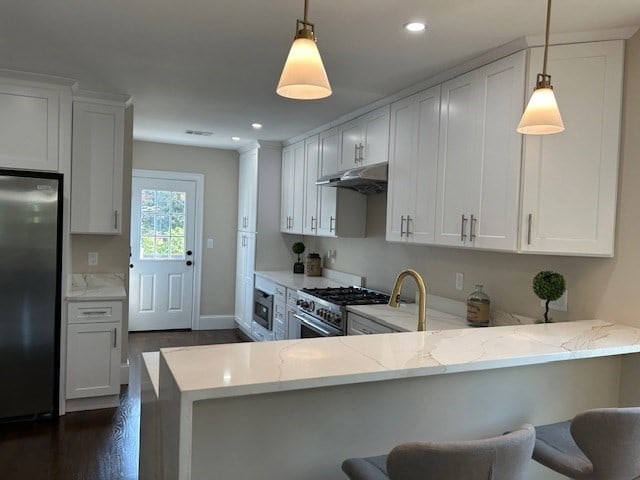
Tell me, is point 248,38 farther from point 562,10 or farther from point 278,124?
point 278,124

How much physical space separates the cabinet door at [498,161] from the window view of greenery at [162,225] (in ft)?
14.7

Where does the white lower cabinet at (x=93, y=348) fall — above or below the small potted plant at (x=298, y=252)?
below

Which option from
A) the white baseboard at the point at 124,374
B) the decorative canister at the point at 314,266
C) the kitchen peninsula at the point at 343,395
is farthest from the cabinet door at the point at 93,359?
the decorative canister at the point at 314,266

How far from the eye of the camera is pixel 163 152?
6.15 meters

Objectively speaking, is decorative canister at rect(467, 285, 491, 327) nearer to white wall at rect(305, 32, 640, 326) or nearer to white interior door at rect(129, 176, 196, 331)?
white wall at rect(305, 32, 640, 326)

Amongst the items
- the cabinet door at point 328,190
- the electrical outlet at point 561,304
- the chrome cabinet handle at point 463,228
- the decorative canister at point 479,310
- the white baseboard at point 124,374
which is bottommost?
the white baseboard at point 124,374

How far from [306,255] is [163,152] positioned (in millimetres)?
2258

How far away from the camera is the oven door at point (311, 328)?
11.9 feet

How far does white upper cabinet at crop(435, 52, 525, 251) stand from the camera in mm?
2510

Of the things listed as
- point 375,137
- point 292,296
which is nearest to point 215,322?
point 292,296

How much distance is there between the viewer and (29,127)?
350 centimetres

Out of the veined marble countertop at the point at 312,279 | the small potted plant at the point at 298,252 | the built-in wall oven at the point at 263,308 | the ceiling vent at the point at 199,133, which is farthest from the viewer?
the small potted plant at the point at 298,252

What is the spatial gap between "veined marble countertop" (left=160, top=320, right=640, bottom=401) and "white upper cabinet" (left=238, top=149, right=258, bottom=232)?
13.8ft

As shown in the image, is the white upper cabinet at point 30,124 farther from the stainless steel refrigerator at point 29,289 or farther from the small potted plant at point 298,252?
the small potted plant at point 298,252
